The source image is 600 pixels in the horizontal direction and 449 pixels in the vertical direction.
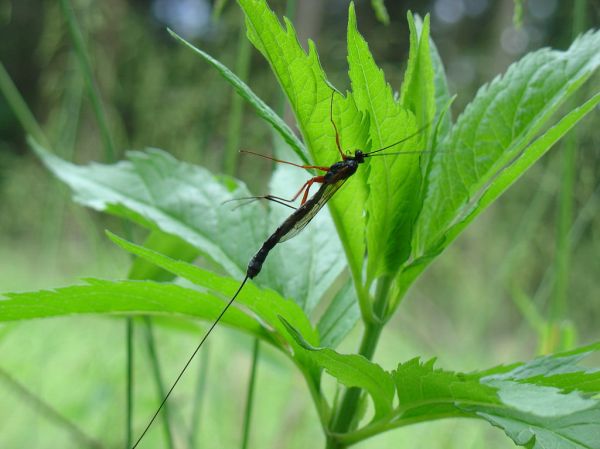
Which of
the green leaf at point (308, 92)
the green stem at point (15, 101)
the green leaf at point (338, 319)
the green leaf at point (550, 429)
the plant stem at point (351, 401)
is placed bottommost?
the green leaf at point (550, 429)

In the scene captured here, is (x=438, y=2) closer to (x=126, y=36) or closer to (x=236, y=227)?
(x=126, y=36)

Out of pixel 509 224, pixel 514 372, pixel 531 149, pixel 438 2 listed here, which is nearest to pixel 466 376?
pixel 514 372

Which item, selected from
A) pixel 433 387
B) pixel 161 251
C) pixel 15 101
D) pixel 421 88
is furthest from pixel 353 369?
pixel 15 101

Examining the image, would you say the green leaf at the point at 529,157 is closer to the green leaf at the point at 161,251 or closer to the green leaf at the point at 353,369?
the green leaf at the point at 353,369

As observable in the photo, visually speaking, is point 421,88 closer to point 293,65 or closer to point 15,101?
point 293,65

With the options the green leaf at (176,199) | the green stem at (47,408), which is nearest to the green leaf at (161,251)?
the green leaf at (176,199)

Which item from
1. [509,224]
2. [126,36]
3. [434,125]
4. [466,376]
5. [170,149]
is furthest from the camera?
[126,36]

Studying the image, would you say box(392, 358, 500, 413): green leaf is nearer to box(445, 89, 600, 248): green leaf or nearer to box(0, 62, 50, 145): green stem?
box(445, 89, 600, 248): green leaf
